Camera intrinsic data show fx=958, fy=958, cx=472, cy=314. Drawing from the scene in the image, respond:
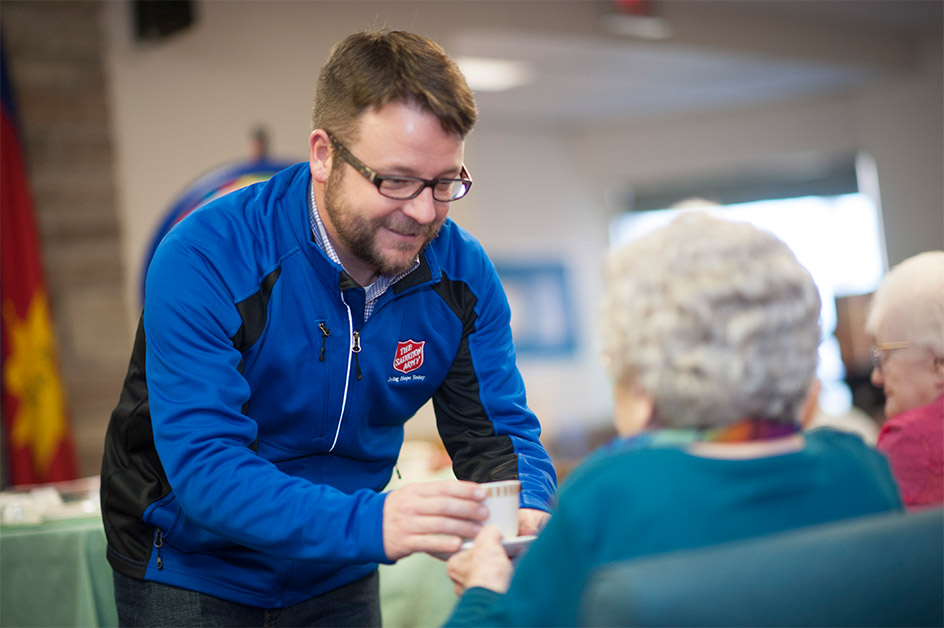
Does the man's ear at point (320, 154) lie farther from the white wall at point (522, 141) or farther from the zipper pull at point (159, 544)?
the white wall at point (522, 141)

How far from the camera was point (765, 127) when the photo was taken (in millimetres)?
8219

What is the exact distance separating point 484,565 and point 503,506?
0.34ft

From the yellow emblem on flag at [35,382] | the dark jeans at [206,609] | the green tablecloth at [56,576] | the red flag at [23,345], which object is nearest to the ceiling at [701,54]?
the red flag at [23,345]

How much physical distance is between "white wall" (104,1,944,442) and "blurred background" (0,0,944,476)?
0.01m

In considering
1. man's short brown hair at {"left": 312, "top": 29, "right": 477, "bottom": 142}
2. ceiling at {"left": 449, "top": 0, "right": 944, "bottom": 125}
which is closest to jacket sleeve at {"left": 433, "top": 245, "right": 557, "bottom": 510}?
man's short brown hair at {"left": 312, "top": 29, "right": 477, "bottom": 142}

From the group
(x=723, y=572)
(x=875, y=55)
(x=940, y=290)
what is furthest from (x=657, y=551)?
(x=875, y=55)

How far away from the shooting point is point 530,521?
4.75ft

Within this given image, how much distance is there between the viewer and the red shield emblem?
5.31ft

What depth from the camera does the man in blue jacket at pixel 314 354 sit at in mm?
1369

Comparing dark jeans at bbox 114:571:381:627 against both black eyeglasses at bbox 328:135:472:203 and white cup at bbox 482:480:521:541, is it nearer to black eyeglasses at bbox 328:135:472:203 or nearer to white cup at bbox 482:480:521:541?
white cup at bbox 482:480:521:541

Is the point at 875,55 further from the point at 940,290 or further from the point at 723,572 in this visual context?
the point at 723,572

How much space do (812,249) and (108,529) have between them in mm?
7652

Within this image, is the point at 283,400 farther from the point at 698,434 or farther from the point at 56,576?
the point at 56,576

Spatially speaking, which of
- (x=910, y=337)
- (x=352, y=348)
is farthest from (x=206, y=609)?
(x=910, y=337)
